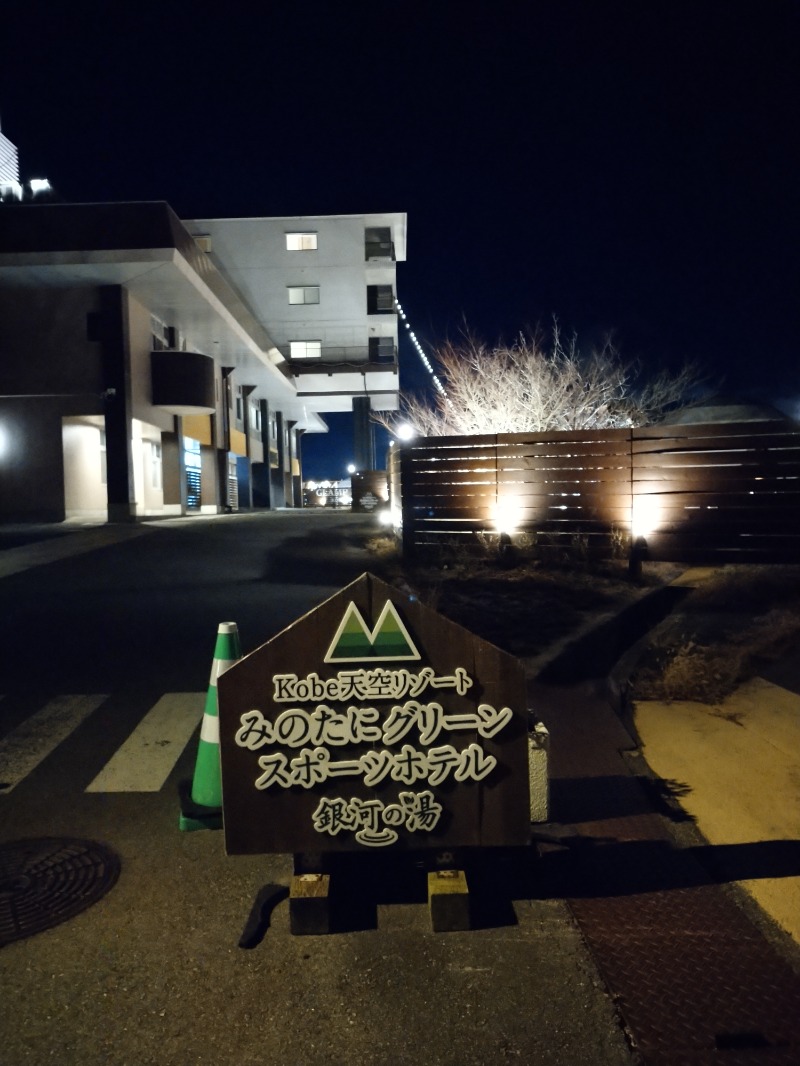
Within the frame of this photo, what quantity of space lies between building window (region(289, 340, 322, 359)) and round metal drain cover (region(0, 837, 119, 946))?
147ft

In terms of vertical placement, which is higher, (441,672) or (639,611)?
(441,672)

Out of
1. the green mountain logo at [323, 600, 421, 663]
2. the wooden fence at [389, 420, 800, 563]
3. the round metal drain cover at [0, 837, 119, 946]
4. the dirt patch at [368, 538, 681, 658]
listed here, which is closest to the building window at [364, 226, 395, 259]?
the wooden fence at [389, 420, 800, 563]

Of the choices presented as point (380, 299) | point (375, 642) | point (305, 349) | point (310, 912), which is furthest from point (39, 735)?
point (305, 349)

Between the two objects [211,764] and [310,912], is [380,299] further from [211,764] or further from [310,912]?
[310,912]

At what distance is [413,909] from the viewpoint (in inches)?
136

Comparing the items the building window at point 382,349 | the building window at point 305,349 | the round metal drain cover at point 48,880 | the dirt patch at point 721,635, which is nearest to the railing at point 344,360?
the building window at point 382,349

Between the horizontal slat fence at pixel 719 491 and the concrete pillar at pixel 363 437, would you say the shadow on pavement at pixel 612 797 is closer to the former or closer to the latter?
the horizontal slat fence at pixel 719 491

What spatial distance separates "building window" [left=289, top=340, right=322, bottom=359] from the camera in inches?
1852

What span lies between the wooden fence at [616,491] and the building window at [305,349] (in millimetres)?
33691

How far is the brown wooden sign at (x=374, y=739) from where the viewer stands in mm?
3271

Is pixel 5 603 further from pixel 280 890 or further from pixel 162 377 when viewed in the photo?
pixel 162 377

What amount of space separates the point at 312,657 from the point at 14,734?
11.7 feet

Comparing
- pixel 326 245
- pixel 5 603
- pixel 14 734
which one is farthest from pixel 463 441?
pixel 326 245

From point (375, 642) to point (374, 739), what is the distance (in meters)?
0.41
